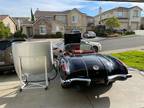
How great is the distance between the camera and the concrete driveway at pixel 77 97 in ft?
14.3

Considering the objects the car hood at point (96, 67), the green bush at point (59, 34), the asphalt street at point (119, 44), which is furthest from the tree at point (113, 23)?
the car hood at point (96, 67)

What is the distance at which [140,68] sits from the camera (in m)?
7.53

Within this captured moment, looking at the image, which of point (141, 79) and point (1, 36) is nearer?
point (141, 79)

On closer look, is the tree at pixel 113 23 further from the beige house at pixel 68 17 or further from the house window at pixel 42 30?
the house window at pixel 42 30

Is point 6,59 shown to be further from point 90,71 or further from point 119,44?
point 119,44

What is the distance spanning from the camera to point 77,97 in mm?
4832

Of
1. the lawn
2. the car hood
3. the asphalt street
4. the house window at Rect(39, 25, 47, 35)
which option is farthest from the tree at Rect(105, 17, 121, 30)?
the car hood

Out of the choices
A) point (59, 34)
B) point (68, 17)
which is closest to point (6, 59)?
point (59, 34)

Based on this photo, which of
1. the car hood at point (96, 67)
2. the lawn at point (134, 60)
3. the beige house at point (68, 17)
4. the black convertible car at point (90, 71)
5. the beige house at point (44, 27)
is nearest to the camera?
the black convertible car at point (90, 71)

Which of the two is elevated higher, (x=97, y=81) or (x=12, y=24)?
(x=12, y=24)

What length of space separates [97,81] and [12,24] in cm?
3893

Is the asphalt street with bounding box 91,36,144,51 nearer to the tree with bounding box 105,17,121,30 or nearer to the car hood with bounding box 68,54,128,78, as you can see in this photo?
the car hood with bounding box 68,54,128,78

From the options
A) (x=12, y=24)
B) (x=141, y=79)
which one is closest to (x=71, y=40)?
(x=141, y=79)

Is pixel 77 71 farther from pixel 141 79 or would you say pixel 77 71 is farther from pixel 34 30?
pixel 34 30
